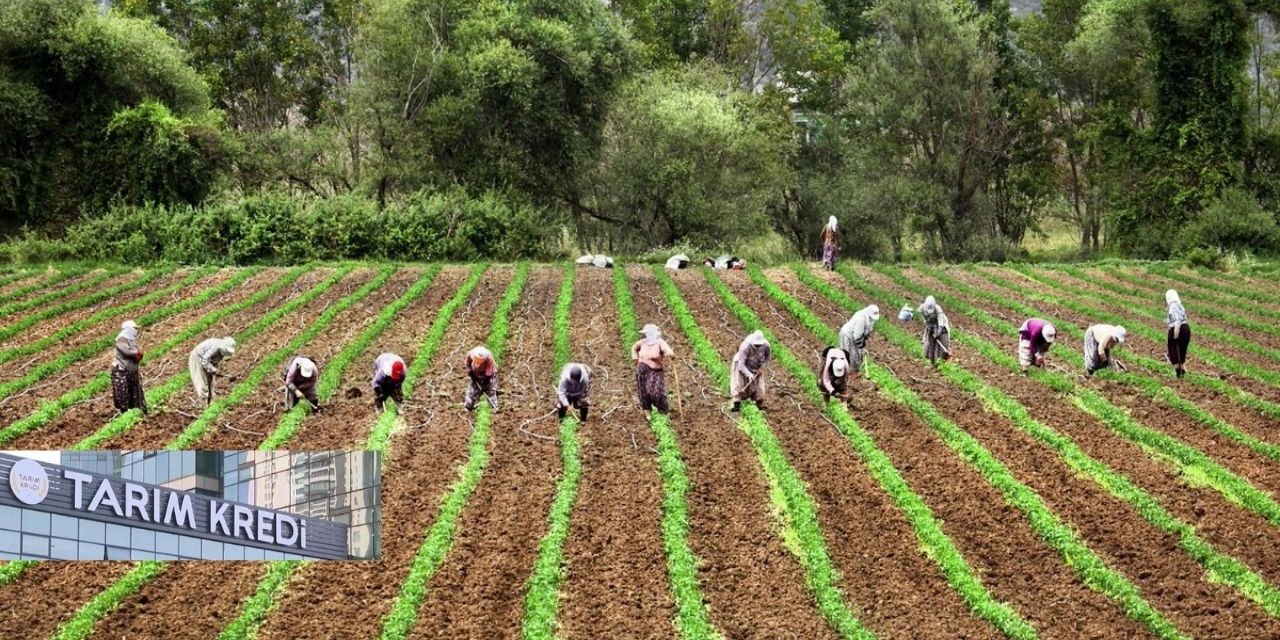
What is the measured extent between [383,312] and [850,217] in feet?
67.4

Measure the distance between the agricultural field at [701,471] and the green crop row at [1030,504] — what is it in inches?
1.9

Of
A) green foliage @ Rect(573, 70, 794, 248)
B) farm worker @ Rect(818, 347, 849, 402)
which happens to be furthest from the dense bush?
farm worker @ Rect(818, 347, 849, 402)

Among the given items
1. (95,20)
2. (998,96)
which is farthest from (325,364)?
(998,96)

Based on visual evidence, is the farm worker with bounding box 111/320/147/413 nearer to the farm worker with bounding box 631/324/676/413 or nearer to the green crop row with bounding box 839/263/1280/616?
the farm worker with bounding box 631/324/676/413

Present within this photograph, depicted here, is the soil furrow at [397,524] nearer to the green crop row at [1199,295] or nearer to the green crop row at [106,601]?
the green crop row at [106,601]

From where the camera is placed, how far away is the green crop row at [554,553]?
13078 mm

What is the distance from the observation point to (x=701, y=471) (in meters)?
17.0

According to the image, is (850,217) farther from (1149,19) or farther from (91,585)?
(91,585)

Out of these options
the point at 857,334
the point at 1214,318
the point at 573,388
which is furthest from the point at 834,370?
the point at 1214,318

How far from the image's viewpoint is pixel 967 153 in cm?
4422

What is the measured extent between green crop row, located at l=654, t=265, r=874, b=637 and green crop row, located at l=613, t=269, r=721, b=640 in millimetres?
1143

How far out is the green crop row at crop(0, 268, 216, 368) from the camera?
2323 centimetres

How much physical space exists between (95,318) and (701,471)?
1477 centimetres

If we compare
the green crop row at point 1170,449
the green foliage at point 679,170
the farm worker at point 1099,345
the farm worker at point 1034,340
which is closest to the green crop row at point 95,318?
the green foliage at point 679,170
